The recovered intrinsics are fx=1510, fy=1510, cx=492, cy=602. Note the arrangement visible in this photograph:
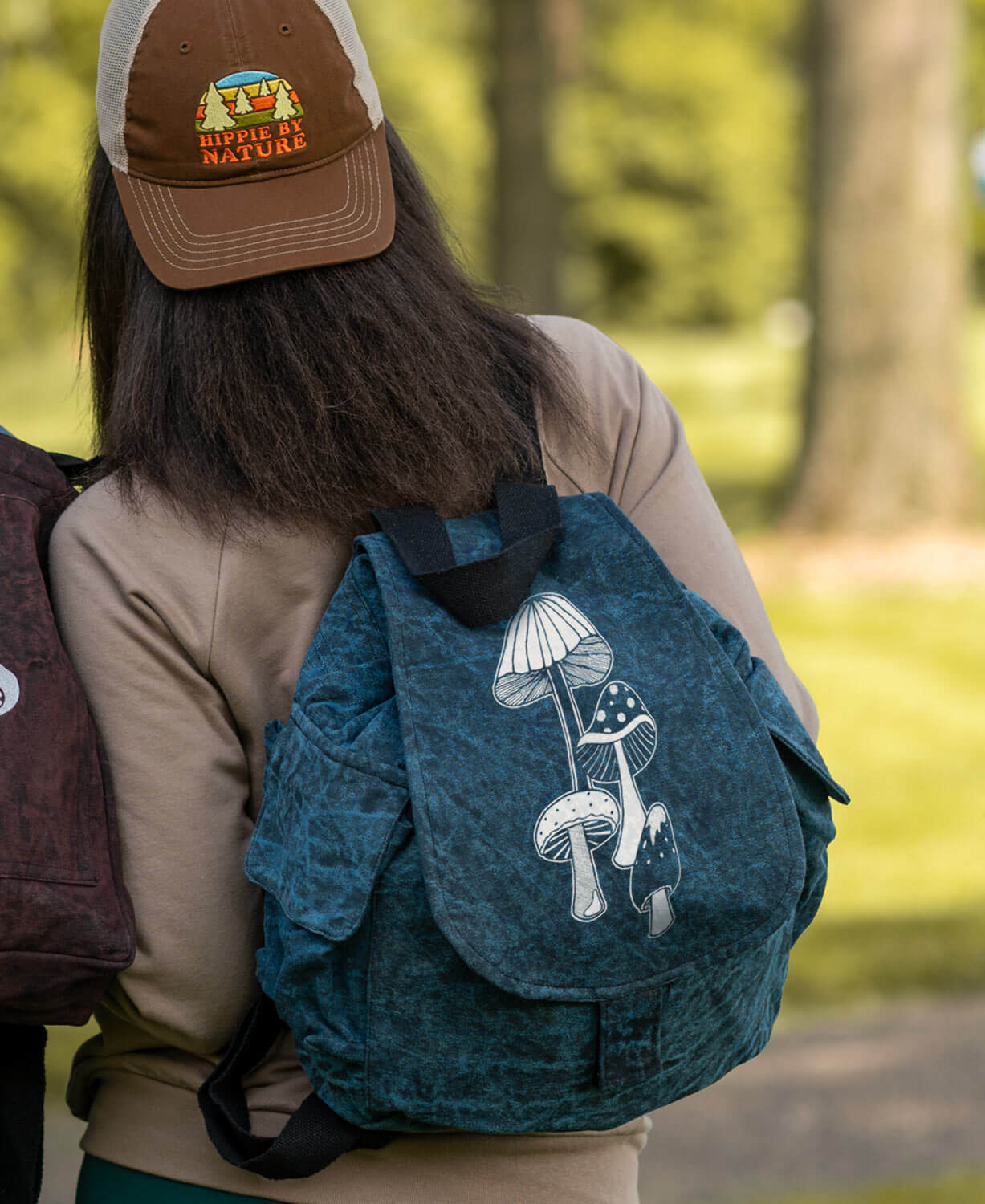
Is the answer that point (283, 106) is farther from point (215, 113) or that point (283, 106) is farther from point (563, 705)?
point (563, 705)

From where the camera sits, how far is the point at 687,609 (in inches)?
58.4

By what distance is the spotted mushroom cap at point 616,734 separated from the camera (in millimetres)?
1381

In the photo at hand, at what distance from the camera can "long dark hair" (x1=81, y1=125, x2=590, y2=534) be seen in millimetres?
1551

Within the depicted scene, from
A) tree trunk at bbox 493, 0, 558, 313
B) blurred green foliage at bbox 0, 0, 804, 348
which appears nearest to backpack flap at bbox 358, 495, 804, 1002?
tree trunk at bbox 493, 0, 558, 313

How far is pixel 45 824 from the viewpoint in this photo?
1444 millimetres

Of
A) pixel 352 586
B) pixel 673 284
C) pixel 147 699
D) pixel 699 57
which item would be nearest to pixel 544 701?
pixel 352 586

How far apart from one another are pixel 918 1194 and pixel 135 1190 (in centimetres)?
268

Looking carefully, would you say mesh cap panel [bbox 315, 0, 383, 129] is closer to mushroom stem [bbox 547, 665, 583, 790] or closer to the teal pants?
mushroom stem [bbox 547, 665, 583, 790]

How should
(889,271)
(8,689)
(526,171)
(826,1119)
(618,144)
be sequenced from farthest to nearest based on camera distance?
(618,144)
(526,171)
(889,271)
(826,1119)
(8,689)

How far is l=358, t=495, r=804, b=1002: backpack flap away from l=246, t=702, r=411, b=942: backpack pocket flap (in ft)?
0.13

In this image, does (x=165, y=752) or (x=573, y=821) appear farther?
(x=165, y=752)

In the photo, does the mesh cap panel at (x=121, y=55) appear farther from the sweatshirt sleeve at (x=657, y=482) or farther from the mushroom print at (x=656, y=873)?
the mushroom print at (x=656, y=873)

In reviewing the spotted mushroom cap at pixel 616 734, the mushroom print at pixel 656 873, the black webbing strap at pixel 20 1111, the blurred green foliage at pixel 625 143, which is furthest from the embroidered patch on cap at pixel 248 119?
the blurred green foliage at pixel 625 143

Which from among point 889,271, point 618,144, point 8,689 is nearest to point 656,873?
point 8,689
